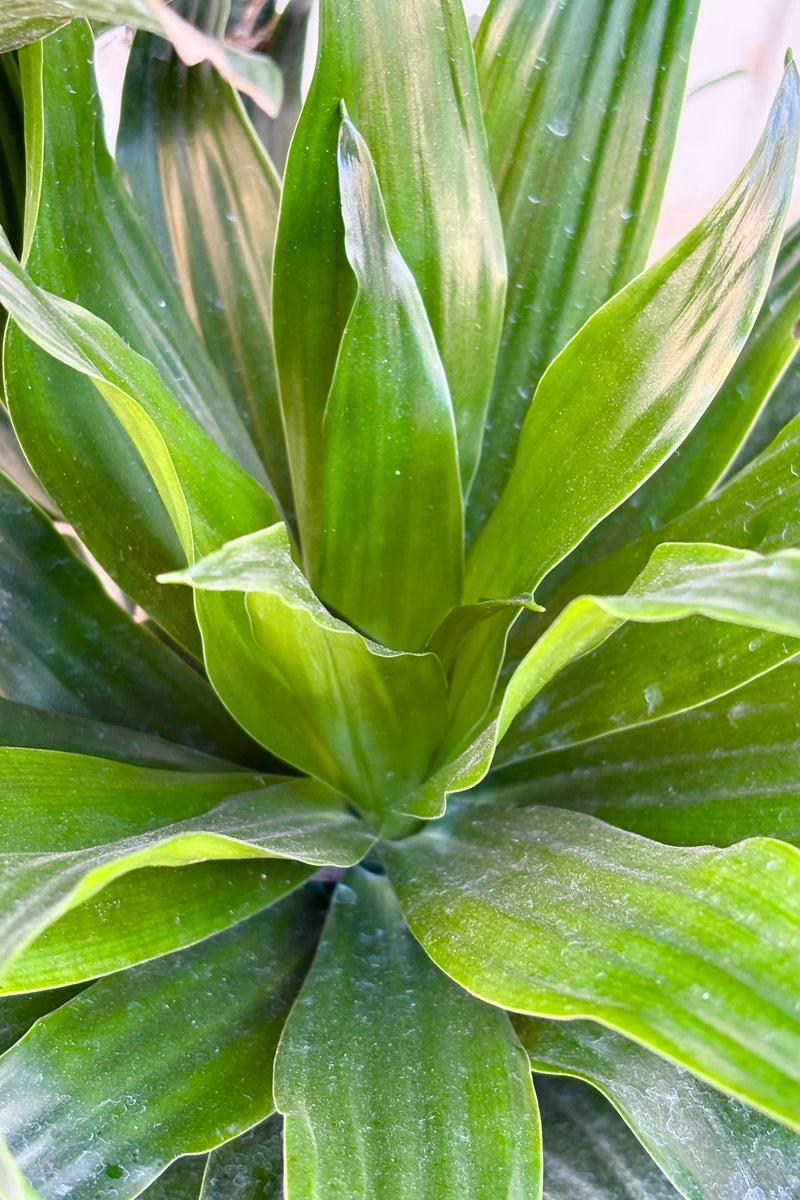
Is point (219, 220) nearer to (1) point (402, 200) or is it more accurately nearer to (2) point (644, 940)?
(1) point (402, 200)

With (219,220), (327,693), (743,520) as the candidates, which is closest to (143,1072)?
(327,693)

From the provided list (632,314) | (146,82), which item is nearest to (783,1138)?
(632,314)

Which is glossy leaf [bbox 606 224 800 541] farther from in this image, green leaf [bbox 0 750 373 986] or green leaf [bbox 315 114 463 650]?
green leaf [bbox 0 750 373 986]

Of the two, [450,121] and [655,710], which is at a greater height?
[450,121]

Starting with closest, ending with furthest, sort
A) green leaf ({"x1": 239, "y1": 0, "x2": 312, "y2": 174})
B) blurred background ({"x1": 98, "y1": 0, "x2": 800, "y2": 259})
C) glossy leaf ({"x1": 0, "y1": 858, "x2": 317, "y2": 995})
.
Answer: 1. glossy leaf ({"x1": 0, "y1": 858, "x2": 317, "y2": 995})
2. green leaf ({"x1": 239, "y1": 0, "x2": 312, "y2": 174})
3. blurred background ({"x1": 98, "y1": 0, "x2": 800, "y2": 259})

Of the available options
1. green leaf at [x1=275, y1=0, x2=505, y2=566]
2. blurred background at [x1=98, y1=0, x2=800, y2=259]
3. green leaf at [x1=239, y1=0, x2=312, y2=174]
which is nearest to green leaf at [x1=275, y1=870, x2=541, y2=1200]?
green leaf at [x1=275, y1=0, x2=505, y2=566]

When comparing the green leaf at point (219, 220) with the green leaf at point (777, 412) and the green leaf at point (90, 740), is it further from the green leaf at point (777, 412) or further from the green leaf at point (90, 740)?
the green leaf at point (777, 412)

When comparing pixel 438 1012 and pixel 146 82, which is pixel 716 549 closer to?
pixel 438 1012
